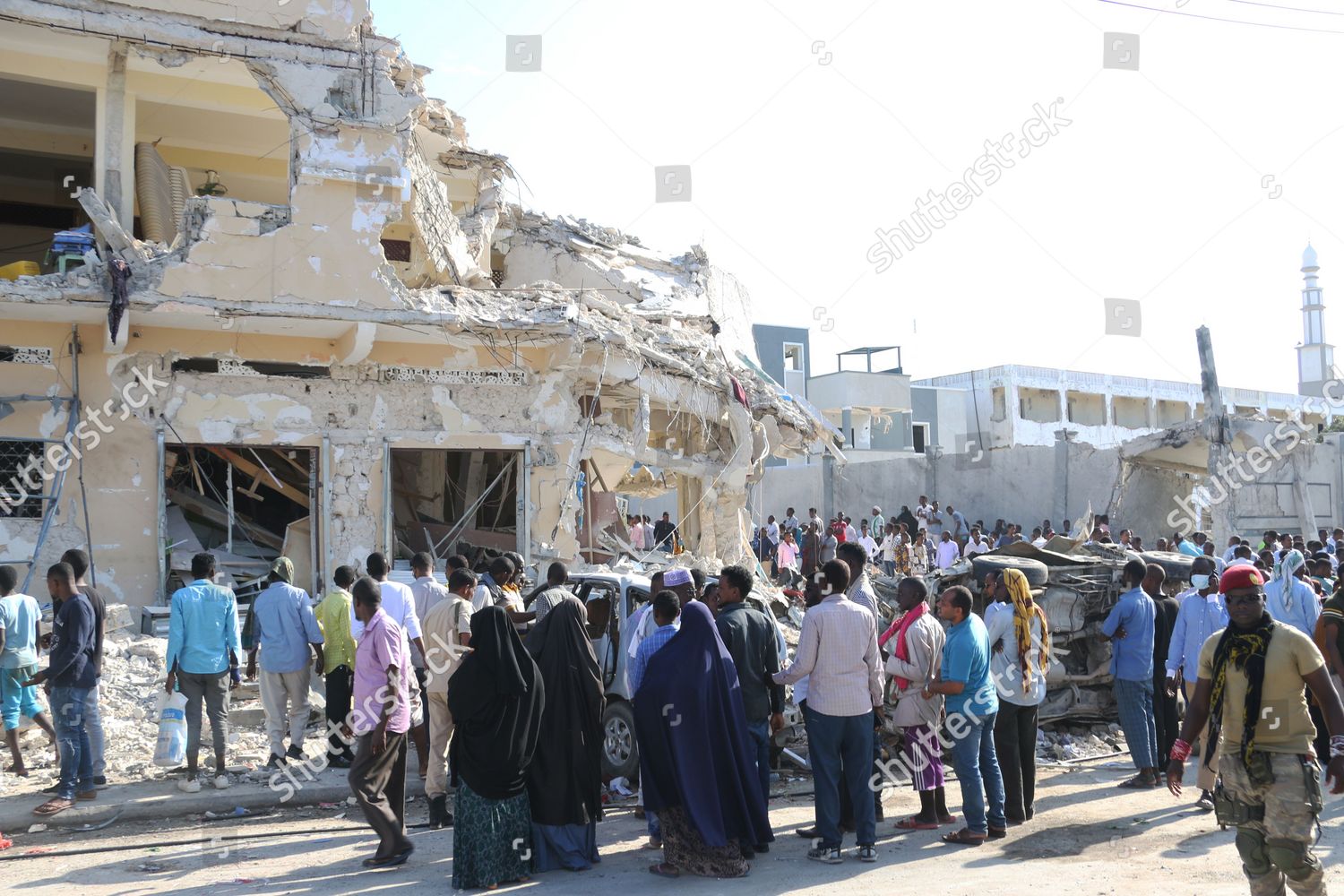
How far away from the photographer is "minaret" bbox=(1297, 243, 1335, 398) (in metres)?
46.2

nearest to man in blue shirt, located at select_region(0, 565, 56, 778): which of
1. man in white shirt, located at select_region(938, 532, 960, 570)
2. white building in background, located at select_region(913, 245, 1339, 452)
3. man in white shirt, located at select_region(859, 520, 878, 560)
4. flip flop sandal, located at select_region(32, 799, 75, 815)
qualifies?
flip flop sandal, located at select_region(32, 799, 75, 815)

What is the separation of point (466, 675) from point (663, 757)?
1.14 metres

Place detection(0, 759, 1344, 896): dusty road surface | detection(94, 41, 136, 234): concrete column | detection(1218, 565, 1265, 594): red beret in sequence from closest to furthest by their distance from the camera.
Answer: detection(1218, 565, 1265, 594): red beret
detection(0, 759, 1344, 896): dusty road surface
detection(94, 41, 136, 234): concrete column

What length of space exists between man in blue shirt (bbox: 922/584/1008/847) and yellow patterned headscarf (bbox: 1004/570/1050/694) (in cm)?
48

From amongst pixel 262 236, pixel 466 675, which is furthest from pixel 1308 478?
pixel 466 675

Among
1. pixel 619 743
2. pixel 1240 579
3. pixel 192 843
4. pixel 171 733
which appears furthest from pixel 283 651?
pixel 1240 579

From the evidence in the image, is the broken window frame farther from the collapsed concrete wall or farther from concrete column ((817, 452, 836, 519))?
A: concrete column ((817, 452, 836, 519))

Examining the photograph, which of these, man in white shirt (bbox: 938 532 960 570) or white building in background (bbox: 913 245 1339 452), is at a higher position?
white building in background (bbox: 913 245 1339 452)

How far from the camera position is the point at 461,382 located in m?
13.4

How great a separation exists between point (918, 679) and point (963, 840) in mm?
961

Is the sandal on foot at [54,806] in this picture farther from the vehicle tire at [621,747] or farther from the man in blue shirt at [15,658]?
the vehicle tire at [621,747]

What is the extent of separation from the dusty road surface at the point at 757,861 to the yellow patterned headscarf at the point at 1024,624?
982 millimetres

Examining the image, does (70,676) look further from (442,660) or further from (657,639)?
(657,639)

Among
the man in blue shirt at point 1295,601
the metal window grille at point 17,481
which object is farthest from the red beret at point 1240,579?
the metal window grille at point 17,481
